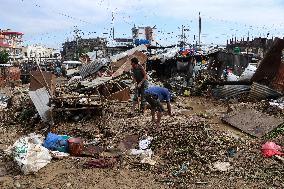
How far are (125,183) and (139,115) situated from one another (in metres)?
3.78

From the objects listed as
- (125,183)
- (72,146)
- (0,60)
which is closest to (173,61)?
(72,146)

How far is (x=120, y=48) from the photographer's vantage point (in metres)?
24.0

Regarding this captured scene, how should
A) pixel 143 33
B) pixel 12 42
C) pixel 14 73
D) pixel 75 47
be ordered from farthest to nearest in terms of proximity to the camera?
pixel 12 42, pixel 75 47, pixel 143 33, pixel 14 73

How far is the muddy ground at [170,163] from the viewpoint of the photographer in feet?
18.9

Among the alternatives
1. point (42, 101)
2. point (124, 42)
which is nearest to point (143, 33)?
point (124, 42)

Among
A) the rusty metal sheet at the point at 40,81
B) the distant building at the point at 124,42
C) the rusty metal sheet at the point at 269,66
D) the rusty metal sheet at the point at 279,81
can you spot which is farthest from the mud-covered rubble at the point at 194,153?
the distant building at the point at 124,42

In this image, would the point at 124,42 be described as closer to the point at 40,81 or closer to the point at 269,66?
the point at 269,66

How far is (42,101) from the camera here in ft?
31.8

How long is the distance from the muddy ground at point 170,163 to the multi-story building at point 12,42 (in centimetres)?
4708

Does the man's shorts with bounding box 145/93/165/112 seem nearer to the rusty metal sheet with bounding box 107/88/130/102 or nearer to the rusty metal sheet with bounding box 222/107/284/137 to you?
the rusty metal sheet with bounding box 222/107/284/137

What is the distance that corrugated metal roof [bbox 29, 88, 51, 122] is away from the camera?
9.50 m

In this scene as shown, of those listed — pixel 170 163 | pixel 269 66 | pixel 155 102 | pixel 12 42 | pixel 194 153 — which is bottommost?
pixel 170 163

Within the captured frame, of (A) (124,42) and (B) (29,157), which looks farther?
(A) (124,42)

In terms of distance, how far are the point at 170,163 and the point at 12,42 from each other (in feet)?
185
